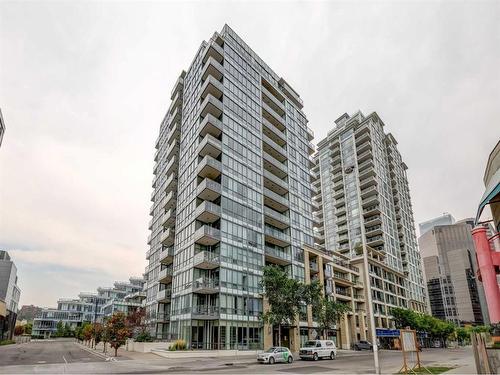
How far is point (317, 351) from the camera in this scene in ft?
111

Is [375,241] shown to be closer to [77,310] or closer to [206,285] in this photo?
[206,285]

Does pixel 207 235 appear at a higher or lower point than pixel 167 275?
higher

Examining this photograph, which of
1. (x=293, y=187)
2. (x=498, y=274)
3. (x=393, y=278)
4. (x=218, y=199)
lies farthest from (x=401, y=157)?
(x=498, y=274)

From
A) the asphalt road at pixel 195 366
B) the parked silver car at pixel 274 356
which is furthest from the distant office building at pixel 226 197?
the parked silver car at pixel 274 356

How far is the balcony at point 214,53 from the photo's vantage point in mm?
55312

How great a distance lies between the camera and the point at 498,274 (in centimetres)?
1236

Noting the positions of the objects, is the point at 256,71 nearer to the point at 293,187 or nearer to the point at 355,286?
the point at 293,187

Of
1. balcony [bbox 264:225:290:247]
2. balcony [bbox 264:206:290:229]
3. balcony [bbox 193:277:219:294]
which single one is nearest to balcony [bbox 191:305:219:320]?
balcony [bbox 193:277:219:294]

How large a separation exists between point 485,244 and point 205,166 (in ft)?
125

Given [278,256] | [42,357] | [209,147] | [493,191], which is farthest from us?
[278,256]

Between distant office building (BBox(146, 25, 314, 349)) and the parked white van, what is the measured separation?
10.1 metres

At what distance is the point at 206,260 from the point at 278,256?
14.3m

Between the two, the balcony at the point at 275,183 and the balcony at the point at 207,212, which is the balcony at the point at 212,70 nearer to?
the balcony at the point at 275,183

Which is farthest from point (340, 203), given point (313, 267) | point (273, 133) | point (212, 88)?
point (212, 88)
